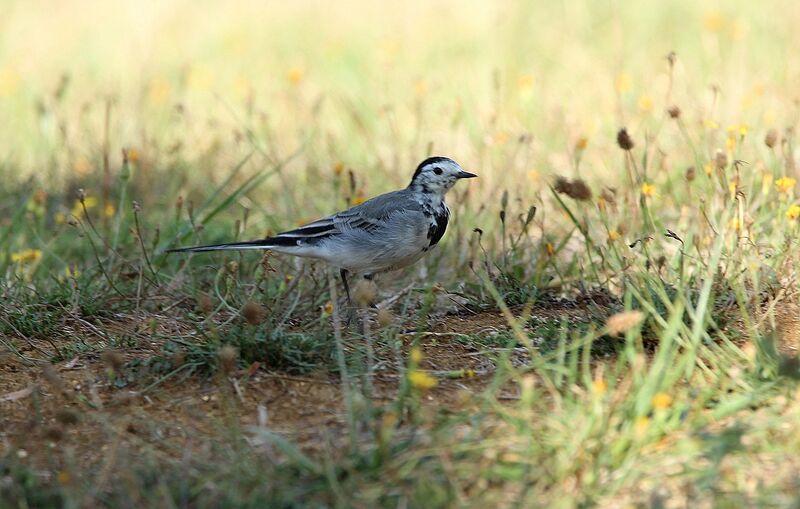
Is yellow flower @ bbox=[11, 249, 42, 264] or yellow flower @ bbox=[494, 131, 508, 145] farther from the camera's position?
yellow flower @ bbox=[494, 131, 508, 145]

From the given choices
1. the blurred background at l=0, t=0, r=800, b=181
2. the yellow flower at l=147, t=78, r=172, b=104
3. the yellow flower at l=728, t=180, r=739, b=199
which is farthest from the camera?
the yellow flower at l=147, t=78, r=172, b=104

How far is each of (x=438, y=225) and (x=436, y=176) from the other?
282mm

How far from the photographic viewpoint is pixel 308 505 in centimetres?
287

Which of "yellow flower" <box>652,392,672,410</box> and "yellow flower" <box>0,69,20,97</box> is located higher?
"yellow flower" <box>0,69,20,97</box>

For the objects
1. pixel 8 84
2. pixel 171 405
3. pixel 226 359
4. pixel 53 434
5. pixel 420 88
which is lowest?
pixel 171 405

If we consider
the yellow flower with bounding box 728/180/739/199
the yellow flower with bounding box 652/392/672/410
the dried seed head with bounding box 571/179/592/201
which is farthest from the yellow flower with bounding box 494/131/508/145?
the yellow flower with bounding box 652/392/672/410

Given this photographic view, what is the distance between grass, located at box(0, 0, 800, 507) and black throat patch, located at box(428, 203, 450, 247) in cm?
22

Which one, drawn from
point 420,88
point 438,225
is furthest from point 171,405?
point 420,88

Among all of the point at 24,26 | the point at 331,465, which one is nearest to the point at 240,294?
the point at 331,465

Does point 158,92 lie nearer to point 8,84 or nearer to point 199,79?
point 199,79

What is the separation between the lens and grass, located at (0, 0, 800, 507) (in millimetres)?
2971

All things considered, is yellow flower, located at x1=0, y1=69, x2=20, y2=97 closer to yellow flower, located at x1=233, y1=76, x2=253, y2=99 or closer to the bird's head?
yellow flower, located at x1=233, y1=76, x2=253, y2=99

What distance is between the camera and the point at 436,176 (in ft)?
16.8

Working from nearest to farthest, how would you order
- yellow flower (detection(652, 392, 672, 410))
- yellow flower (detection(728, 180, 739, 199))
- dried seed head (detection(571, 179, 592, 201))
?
yellow flower (detection(652, 392, 672, 410)) → dried seed head (detection(571, 179, 592, 201)) → yellow flower (detection(728, 180, 739, 199))
